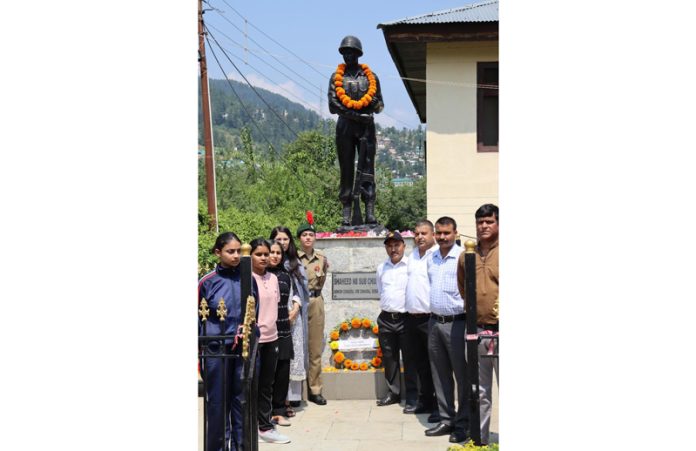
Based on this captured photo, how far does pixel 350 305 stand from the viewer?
8133 millimetres

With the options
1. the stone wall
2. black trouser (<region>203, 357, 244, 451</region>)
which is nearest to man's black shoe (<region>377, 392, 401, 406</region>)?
the stone wall

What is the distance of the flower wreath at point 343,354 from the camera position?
779 centimetres

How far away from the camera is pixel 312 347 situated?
7.65 metres

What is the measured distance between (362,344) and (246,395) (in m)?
3.74

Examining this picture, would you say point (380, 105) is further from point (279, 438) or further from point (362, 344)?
point (279, 438)

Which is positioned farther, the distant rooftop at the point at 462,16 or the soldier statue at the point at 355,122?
the distant rooftop at the point at 462,16

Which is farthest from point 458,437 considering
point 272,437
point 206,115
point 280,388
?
point 206,115

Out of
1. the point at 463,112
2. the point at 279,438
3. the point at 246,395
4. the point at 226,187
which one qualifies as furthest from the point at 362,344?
the point at 226,187

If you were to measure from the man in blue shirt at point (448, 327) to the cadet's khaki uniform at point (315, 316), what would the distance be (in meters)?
1.48

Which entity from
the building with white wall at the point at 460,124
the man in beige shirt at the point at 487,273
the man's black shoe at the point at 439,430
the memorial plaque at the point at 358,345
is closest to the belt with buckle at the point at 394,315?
the memorial plaque at the point at 358,345

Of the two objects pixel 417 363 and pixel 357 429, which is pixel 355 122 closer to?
pixel 417 363

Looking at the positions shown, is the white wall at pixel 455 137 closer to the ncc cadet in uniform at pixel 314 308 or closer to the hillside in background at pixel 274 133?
the ncc cadet in uniform at pixel 314 308

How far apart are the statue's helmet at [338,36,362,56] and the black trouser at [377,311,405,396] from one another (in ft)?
8.44

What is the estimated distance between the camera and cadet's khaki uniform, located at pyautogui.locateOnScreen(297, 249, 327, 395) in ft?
25.0
